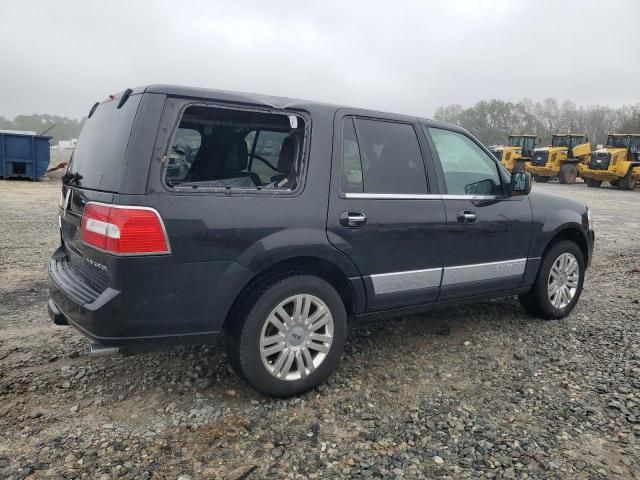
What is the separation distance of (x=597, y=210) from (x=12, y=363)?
1575 cm

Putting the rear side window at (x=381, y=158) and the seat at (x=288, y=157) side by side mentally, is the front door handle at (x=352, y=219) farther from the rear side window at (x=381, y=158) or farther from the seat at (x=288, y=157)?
the seat at (x=288, y=157)

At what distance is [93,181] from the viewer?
2.79 metres

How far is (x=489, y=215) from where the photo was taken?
12.9 feet

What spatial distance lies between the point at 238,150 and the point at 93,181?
926 millimetres

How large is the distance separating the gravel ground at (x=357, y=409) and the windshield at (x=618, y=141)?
26192mm

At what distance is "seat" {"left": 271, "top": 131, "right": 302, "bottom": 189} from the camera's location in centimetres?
309

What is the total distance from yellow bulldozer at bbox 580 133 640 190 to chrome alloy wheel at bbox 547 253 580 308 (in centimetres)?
2366

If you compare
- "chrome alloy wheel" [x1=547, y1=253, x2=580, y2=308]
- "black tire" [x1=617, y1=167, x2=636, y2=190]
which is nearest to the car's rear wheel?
"chrome alloy wheel" [x1=547, y1=253, x2=580, y2=308]

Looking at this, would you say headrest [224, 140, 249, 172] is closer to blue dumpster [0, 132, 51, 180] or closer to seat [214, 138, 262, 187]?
seat [214, 138, 262, 187]

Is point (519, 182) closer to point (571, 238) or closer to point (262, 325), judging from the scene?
point (571, 238)

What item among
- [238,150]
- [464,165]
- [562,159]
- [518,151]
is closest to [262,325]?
[238,150]

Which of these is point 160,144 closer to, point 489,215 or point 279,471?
point 279,471

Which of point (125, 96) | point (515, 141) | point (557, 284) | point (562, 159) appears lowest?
point (557, 284)

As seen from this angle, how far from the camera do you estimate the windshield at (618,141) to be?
2622cm
